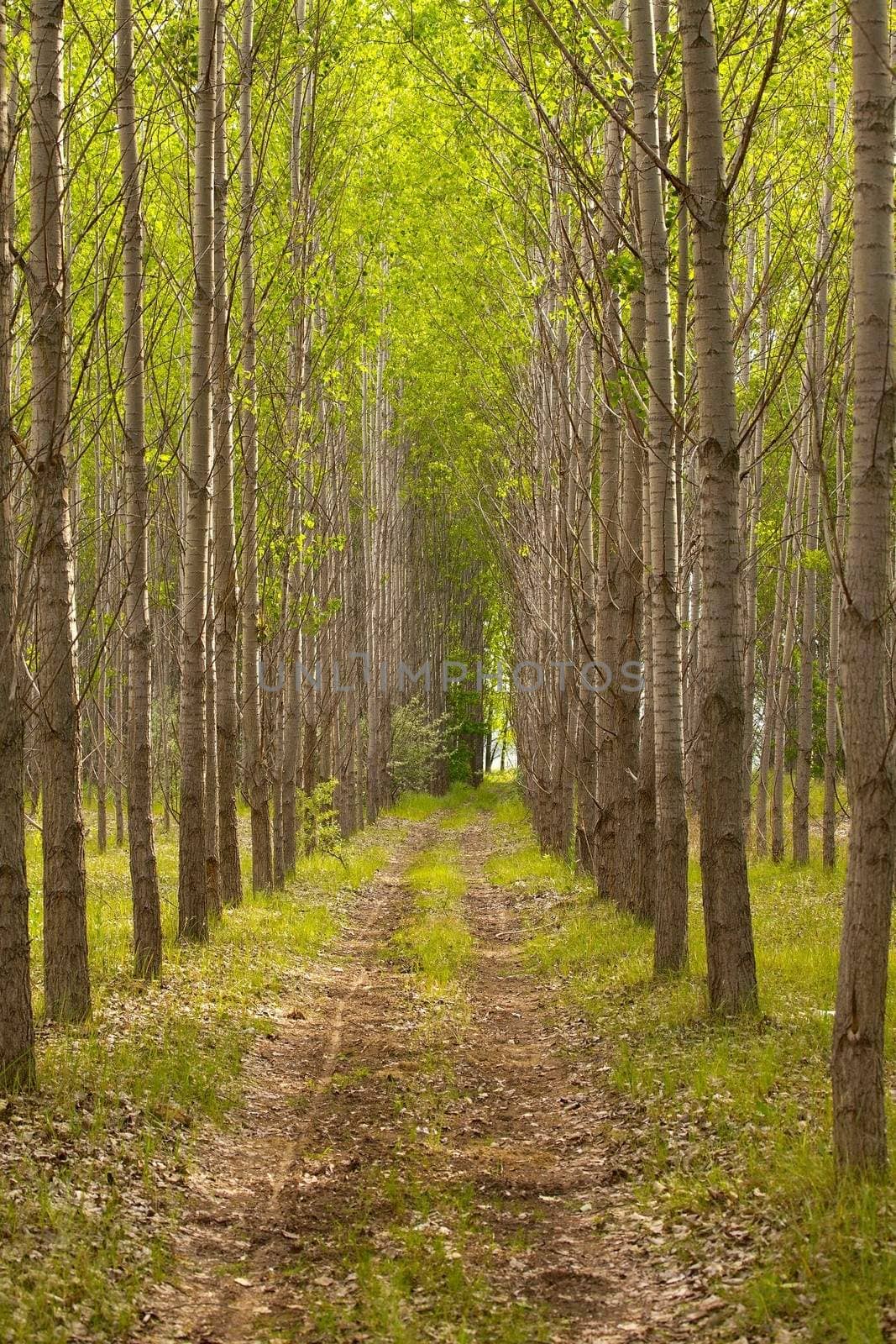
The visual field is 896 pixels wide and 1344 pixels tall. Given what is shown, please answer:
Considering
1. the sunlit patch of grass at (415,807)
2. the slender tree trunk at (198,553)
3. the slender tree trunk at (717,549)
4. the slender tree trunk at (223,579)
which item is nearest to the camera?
the slender tree trunk at (717,549)

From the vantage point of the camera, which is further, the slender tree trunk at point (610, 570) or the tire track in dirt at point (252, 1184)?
the slender tree trunk at point (610, 570)

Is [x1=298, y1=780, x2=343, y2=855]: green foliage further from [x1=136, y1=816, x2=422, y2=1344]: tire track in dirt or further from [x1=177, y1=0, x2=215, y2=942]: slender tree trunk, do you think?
[x1=136, y1=816, x2=422, y2=1344]: tire track in dirt

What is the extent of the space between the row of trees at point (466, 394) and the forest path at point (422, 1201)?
3.73ft

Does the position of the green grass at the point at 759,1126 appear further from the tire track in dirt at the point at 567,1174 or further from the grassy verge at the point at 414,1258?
the grassy verge at the point at 414,1258

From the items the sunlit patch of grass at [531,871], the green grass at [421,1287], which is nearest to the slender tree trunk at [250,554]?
the sunlit patch of grass at [531,871]

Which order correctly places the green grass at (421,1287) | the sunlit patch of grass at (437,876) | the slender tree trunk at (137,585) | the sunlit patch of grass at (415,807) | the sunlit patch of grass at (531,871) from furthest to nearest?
1. the sunlit patch of grass at (415,807)
2. the sunlit patch of grass at (437,876)
3. the sunlit patch of grass at (531,871)
4. the slender tree trunk at (137,585)
5. the green grass at (421,1287)

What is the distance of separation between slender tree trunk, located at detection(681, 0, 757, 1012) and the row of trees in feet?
0.08

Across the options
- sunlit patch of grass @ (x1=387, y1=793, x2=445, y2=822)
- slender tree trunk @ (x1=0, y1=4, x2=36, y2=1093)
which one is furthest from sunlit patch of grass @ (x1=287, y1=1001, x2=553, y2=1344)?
sunlit patch of grass @ (x1=387, y1=793, x2=445, y2=822)

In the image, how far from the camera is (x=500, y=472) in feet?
84.5

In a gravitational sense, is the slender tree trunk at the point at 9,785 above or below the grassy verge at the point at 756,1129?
above

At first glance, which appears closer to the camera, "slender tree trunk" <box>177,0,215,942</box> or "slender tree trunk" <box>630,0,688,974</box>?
"slender tree trunk" <box>630,0,688,974</box>

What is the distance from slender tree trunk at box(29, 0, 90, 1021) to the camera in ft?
22.1

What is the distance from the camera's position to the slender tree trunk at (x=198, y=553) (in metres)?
10.6

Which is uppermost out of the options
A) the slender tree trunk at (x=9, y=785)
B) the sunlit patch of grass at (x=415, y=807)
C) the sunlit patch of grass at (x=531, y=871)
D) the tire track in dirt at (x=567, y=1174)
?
the slender tree trunk at (x=9, y=785)
